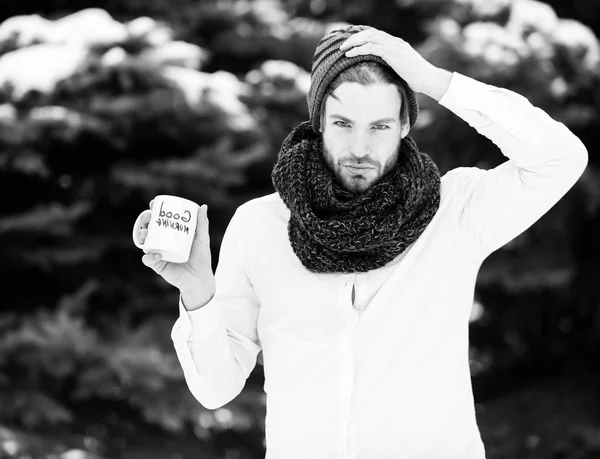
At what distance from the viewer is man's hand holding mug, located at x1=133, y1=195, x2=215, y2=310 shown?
5.01 ft

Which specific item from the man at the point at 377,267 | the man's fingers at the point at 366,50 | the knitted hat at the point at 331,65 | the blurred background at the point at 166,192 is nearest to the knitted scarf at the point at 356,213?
the man at the point at 377,267

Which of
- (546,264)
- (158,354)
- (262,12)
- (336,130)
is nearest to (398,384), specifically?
(336,130)

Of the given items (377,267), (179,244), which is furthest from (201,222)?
(377,267)

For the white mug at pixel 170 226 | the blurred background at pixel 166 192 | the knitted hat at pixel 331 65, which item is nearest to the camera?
Result: the white mug at pixel 170 226

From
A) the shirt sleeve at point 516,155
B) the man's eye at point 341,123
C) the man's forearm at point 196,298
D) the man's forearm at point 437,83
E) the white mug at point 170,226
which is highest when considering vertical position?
the man's forearm at point 437,83

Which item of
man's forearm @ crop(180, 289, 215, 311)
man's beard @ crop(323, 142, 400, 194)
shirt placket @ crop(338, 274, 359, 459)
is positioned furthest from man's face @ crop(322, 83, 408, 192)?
man's forearm @ crop(180, 289, 215, 311)

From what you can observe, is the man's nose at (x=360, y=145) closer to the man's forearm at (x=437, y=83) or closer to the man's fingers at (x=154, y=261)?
the man's forearm at (x=437, y=83)

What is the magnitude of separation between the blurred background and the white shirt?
203cm

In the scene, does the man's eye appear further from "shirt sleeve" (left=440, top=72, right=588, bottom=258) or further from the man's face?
"shirt sleeve" (left=440, top=72, right=588, bottom=258)

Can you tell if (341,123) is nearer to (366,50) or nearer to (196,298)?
(366,50)

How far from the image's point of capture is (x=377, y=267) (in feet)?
5.43

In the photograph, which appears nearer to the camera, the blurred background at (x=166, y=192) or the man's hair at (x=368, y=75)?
the man's hair at (x=368, y=75)

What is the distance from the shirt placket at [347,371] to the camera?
162cm

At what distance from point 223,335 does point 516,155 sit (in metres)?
0.66
